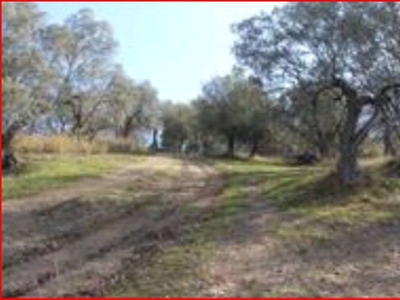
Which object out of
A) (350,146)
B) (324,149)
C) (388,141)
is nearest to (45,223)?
(350,146)

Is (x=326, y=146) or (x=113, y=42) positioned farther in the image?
(x=113, y=42)

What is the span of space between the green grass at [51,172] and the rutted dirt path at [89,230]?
2.90ft

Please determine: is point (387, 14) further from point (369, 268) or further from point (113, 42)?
point (113, 42)

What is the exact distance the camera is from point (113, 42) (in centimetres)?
5425

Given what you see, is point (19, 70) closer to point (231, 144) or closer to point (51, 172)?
point (51, 172)

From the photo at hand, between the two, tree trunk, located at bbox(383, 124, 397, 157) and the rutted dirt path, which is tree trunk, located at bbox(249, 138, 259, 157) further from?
the rutted dirt path

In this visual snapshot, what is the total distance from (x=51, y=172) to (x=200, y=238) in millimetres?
14561

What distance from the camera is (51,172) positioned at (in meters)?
33.4

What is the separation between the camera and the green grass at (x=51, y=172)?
2892cm

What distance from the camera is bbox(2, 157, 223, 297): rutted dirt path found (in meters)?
17.0

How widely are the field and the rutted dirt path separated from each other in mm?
33

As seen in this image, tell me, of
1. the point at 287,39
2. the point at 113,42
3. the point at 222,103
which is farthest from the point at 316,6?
the point at 222,103

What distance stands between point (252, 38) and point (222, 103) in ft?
147

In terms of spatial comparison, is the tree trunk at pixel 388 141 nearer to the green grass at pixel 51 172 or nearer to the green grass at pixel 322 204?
the green grass at pixel 322 204
